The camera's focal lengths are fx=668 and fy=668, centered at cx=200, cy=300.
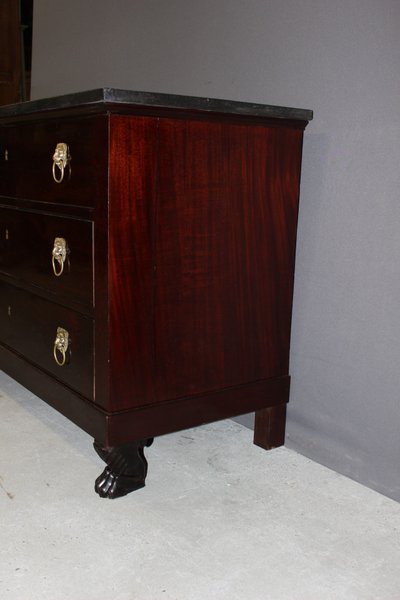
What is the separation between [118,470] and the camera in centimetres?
140

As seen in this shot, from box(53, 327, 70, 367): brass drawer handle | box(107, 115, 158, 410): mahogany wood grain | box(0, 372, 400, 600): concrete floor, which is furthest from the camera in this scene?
box(53, 327, 70, 367): brass drawer handle

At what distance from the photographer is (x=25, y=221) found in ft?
5.26

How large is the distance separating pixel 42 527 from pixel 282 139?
953 mm

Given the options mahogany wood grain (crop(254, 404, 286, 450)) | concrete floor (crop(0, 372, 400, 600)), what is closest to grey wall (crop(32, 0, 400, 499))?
mahogany wood grain (crop(254, 404, 286, 450))

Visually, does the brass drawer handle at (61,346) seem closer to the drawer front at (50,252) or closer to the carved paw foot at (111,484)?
the drawer front at (50,252)

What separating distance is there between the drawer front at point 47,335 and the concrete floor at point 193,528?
0.22 m

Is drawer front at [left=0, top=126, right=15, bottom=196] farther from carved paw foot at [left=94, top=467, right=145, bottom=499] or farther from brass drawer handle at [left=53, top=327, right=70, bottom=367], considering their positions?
carved paw foot at [left=94, top=467, right=145, bottom=499]

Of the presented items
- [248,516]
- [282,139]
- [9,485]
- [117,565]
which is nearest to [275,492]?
[248,516]

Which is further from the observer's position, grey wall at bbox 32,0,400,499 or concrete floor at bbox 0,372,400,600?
grey wall at bbox 32,0,400,499

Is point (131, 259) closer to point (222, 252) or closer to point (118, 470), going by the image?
point (222, 252)

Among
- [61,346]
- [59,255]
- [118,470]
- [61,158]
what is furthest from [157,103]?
[118,470]

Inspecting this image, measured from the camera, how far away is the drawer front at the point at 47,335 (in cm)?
141

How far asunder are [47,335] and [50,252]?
200 millimetres

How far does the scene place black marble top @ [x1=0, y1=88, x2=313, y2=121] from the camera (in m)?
1.20
